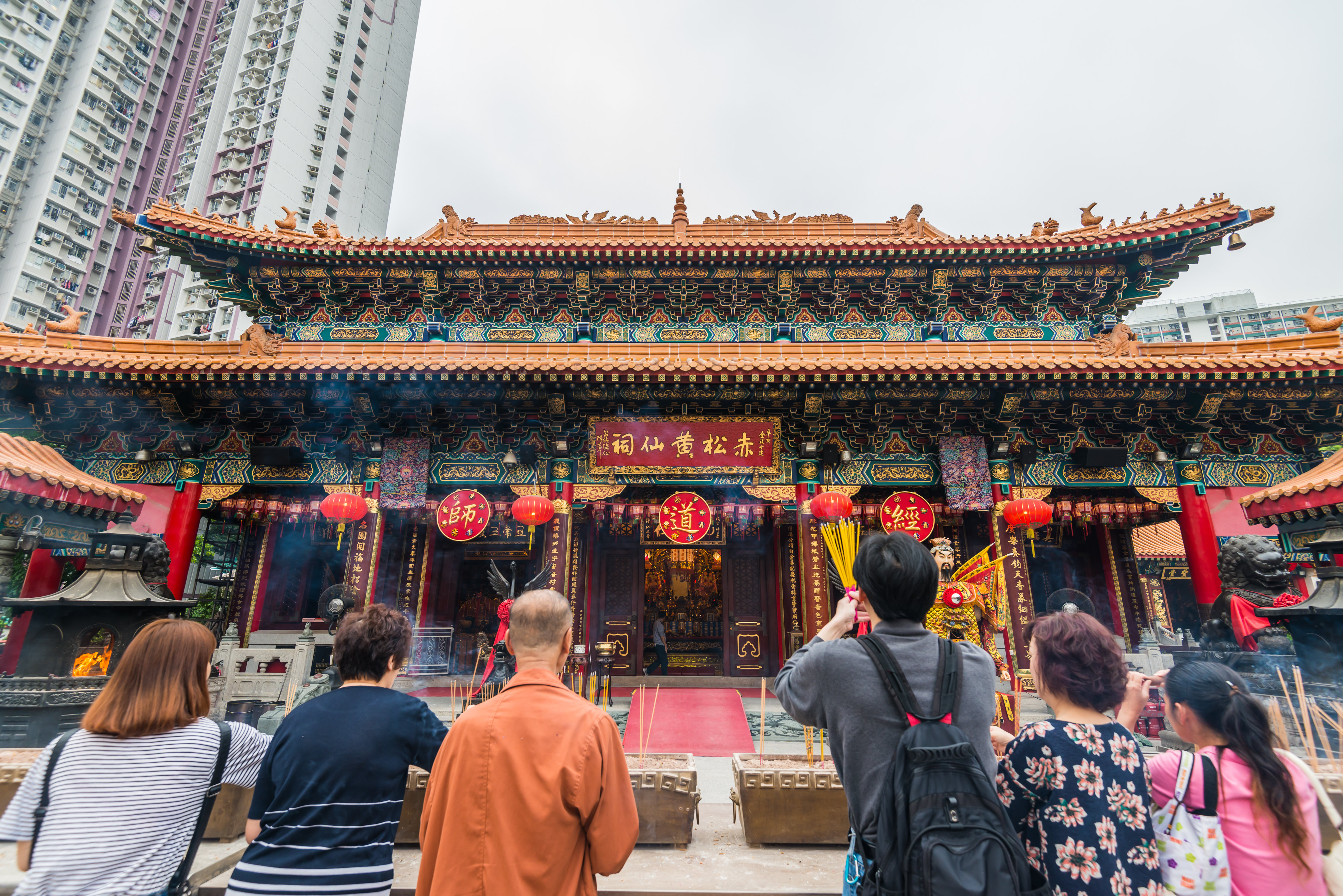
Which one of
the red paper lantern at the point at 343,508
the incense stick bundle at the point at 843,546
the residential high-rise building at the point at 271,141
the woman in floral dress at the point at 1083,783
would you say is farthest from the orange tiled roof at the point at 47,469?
the residential high-rise building at the point at 271,141

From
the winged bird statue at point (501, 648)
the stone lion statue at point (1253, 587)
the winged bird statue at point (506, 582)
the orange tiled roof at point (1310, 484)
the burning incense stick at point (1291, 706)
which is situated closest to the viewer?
the burning incense stick at point (1291, 706)

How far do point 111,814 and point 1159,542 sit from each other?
17.4m

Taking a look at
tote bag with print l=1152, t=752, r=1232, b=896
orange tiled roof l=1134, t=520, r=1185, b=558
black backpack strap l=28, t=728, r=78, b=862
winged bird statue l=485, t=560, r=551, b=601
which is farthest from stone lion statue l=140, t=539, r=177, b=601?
orange tiled roof l=1134, t=520, r=1185, b=558

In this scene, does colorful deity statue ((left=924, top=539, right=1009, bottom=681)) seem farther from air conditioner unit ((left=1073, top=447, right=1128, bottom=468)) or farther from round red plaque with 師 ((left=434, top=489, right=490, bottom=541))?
round red plaque with 師 ((left=434, top=489, right=490, bottom=541))

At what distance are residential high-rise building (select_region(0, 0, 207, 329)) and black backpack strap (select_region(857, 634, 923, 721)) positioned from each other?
142 ft

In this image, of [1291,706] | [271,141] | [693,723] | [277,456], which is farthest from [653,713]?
[271,141]

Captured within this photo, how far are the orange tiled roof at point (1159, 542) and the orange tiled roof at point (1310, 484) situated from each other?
25.1 feet

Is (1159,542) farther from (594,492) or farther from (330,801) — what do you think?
(330,801)

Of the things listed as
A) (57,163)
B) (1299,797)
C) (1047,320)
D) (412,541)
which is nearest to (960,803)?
(1299,797)

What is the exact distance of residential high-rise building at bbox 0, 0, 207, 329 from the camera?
30.4 m

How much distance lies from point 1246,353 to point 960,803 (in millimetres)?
10256

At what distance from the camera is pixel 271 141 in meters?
33.4

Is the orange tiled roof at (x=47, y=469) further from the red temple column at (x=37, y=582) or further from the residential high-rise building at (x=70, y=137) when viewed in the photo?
the residential high-rise building at (x=70, y=137)

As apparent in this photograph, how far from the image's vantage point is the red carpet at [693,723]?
6.19 meters
